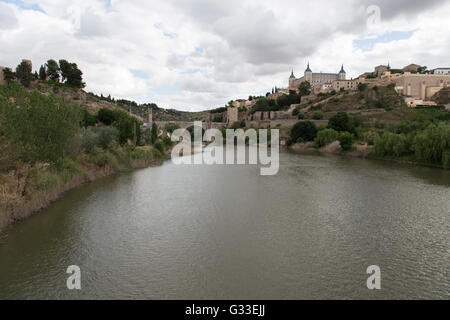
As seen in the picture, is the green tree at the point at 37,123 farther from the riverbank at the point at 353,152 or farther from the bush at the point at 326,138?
the bush at the point at 326,138

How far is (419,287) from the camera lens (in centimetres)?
805

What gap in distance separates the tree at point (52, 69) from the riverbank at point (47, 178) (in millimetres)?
39368

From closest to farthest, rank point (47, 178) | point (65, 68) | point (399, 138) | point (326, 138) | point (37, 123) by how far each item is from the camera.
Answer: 1. point (47, 178)
2. point (37, 123)
3. point (399, 138)
4. point (326, 138)
5. point (65, 68)

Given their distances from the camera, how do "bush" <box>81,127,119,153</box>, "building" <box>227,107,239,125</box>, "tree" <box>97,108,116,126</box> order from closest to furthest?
"bush" <box>81,127,119,153</box> < "tree" <box>97,108,116,126</box> < "building" <box>227,107,239,125</box>

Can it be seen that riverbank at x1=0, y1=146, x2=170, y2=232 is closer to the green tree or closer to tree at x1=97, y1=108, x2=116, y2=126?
the green tree

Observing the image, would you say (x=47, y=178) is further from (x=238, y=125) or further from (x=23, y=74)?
(x=238, y=125)

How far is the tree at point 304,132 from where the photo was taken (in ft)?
184

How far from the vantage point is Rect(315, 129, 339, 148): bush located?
4694 cm

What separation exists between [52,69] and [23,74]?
6.30 metres

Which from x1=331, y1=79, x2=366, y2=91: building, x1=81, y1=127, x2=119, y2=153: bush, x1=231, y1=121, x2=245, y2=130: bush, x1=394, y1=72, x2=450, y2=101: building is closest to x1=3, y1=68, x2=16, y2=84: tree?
x1=81, y1=127, x2=119, y2=153: bush

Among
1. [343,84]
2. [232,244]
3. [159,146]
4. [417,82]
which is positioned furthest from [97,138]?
[343,84]

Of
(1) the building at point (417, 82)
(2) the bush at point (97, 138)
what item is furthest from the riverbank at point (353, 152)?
(1) the building at point (417, 82)

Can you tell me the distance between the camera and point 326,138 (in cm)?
4797

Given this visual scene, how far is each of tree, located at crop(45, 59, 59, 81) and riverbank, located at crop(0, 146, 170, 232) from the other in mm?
39368
